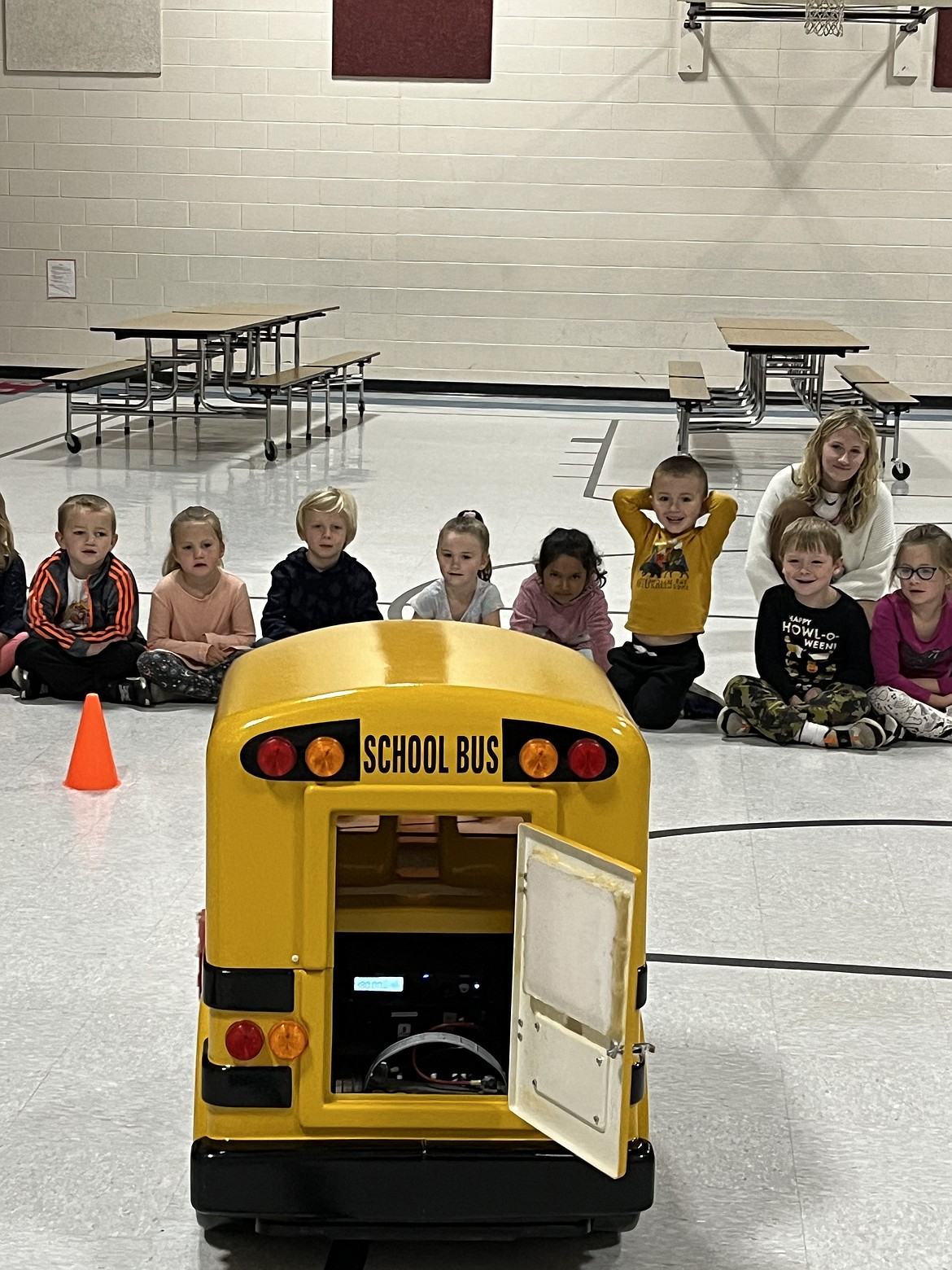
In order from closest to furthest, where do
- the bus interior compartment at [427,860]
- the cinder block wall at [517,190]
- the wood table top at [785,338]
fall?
the bus interior compartment at [427,860], the wood table top at [785,338], the cinder block wall at [517,190]

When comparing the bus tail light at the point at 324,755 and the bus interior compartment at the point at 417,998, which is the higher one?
the bus tail light at the point at 324,755

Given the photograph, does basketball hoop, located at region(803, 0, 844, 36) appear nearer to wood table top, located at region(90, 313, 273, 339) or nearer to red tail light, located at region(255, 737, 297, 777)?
wood table top, located at region(90, 313, 273, 339)

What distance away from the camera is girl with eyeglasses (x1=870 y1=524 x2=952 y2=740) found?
4.86 metres

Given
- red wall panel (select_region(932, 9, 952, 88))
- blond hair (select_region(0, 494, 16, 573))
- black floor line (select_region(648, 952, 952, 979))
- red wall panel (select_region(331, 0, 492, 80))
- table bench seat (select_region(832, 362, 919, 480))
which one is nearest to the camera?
black floor line (select_region(648, 952, 952, 979))

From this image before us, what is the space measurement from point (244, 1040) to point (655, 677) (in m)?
3.07

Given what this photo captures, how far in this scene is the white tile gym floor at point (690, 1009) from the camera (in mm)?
2328

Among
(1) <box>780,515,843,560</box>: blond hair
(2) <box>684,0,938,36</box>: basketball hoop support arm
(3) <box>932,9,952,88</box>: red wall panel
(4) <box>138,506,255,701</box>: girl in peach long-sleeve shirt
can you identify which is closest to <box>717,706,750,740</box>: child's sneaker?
(1) <box>780,515,843,560</box>: blond hair

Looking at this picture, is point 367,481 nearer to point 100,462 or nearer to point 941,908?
point 100,462

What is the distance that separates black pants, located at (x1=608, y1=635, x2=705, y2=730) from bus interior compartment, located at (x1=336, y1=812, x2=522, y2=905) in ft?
8.11

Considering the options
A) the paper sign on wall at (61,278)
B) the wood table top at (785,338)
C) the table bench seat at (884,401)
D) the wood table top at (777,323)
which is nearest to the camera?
the wood table top at (785,338)

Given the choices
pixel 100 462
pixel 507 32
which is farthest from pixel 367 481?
pixel 507 32

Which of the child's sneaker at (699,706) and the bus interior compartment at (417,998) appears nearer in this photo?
the bus interior compartment at (417,998)

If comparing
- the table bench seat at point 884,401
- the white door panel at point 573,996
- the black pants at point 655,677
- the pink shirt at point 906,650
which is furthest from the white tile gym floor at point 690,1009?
the table bench seat at point 884,401

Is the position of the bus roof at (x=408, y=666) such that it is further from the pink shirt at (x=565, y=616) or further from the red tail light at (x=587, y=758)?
the pink shirt at (x=565, y=616)
